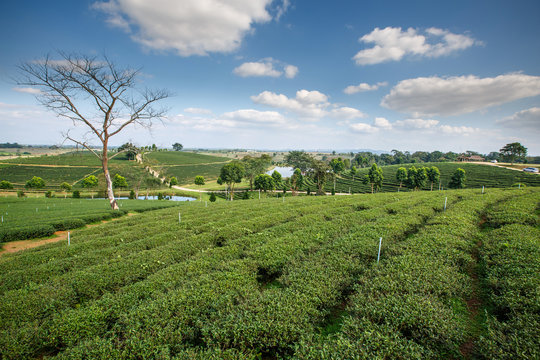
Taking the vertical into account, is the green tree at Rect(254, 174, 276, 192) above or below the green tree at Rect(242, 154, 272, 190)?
below

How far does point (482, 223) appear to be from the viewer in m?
11.4

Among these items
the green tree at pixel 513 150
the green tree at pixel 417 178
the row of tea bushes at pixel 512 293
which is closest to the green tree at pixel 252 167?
the green tree at pixel 417 178

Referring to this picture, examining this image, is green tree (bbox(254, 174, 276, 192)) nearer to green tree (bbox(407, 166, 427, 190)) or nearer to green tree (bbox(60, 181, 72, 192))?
green tree (bbox(407, 166, 427, 190))

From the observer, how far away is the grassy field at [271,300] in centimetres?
371

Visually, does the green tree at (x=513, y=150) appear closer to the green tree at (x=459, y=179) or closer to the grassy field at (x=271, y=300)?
the green tree at (x=459, y=179)

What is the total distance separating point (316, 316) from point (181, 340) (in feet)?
9.11

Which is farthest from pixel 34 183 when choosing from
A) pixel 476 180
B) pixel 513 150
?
pixel 513 150

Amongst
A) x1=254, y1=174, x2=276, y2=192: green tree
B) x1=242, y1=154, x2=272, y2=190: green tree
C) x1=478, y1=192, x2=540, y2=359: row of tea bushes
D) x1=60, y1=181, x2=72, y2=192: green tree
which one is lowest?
x1=60, y1=181, x2=72, y2=192: green tree

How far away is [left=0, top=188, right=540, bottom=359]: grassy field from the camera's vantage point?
371 cm

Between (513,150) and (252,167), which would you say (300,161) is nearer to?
(252,167)

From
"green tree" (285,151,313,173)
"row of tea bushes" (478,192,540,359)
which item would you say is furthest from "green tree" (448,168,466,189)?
"row of tea bushes" (478,192,540,359)

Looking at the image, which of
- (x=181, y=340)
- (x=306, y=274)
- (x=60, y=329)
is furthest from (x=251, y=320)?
(x=60, y=329)

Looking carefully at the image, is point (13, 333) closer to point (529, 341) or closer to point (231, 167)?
point (529, 341)

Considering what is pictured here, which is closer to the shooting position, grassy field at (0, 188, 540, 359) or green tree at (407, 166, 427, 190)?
grassy field at (0, 188, 540, 359)
